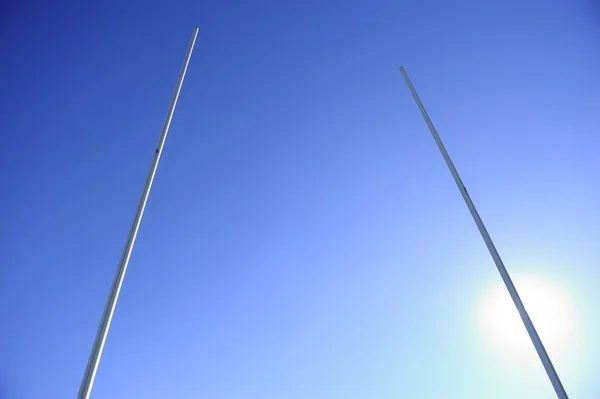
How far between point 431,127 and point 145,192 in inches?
208

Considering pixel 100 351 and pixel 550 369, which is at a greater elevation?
pixel 100 351

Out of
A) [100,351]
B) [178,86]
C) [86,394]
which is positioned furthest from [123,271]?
[178,86]

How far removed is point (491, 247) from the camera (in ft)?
16.0

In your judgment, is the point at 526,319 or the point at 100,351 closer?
the point at 100,351

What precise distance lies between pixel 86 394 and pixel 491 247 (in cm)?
504

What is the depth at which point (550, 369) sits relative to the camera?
3.75 m

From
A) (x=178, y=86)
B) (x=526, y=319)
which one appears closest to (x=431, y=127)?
(x=526, y=319)

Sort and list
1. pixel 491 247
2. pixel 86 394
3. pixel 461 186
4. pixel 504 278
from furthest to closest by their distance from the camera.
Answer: pixel 461 186, pixel 491 247, pixel 504 278, pixel 86 394

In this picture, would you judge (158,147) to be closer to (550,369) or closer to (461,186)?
(461,186)

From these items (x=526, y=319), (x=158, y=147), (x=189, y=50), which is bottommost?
(x=526, y=319)

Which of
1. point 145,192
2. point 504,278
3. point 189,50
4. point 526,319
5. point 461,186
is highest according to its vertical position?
point 189,50

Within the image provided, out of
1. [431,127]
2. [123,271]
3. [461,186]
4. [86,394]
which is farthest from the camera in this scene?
[431,127]

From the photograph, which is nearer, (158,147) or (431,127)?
(158,147)

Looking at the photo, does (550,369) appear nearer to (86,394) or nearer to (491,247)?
(491,247)
